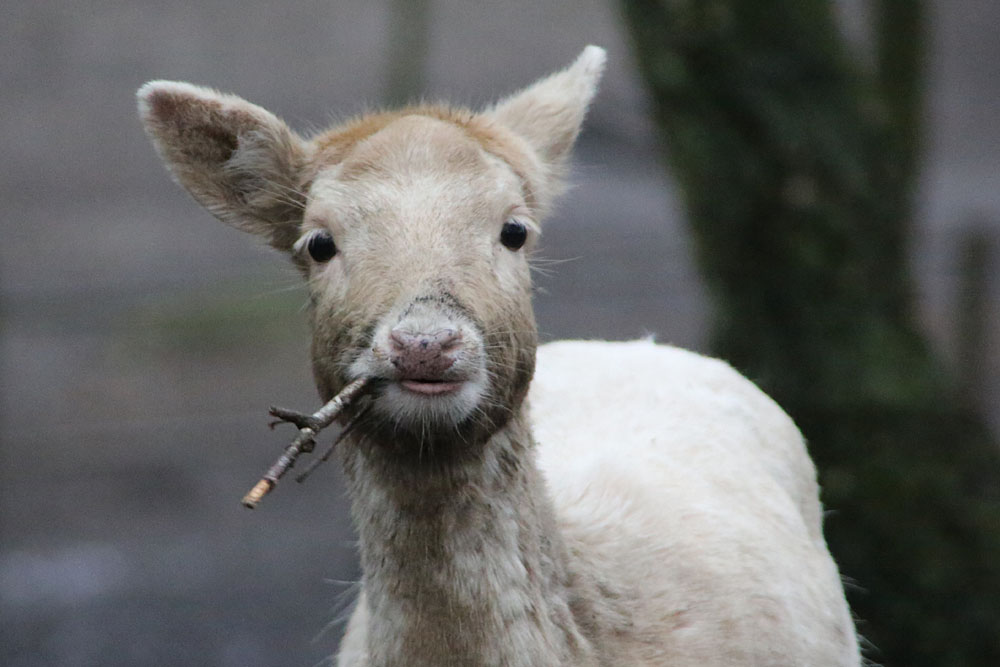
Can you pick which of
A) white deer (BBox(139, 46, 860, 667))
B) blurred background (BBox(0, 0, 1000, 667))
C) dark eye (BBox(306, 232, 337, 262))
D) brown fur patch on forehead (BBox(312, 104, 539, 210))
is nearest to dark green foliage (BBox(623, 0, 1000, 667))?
blurred background (BBox(0, 0, 1000, 667))

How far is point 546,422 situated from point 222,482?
7880mm

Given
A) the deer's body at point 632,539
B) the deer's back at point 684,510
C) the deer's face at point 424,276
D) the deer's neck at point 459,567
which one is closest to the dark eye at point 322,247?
the deer's face at point 424,276

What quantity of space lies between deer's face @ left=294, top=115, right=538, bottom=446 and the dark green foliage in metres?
4.17

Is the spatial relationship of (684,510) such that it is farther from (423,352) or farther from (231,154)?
(231,154)

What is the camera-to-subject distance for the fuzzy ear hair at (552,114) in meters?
4.85

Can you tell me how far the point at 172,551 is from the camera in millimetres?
11477

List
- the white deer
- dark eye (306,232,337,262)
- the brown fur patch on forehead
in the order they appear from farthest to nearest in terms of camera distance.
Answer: the brown fur patch on forehead, dark eye (306,232,337,262), the white deer

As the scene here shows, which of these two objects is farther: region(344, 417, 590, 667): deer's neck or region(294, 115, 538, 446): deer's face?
region(344, 417, 590, 667): deer's neck

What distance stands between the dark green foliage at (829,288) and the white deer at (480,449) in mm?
3011

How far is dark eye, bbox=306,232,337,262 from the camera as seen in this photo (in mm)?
4105

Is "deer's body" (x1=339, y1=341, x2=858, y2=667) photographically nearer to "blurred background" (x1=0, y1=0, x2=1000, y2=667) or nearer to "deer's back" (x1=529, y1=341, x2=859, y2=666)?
"deer's back" (x1=529, y1=341, x2=859, y2=666)

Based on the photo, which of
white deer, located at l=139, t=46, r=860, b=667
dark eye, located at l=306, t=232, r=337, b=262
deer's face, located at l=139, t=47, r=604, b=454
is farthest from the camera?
dark eye, located at l=306, t=232, r=337, b=262

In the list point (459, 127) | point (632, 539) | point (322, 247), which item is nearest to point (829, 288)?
point (632, 539)

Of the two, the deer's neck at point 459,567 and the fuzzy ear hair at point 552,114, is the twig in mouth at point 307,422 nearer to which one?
the deer's neck at point 459,567
